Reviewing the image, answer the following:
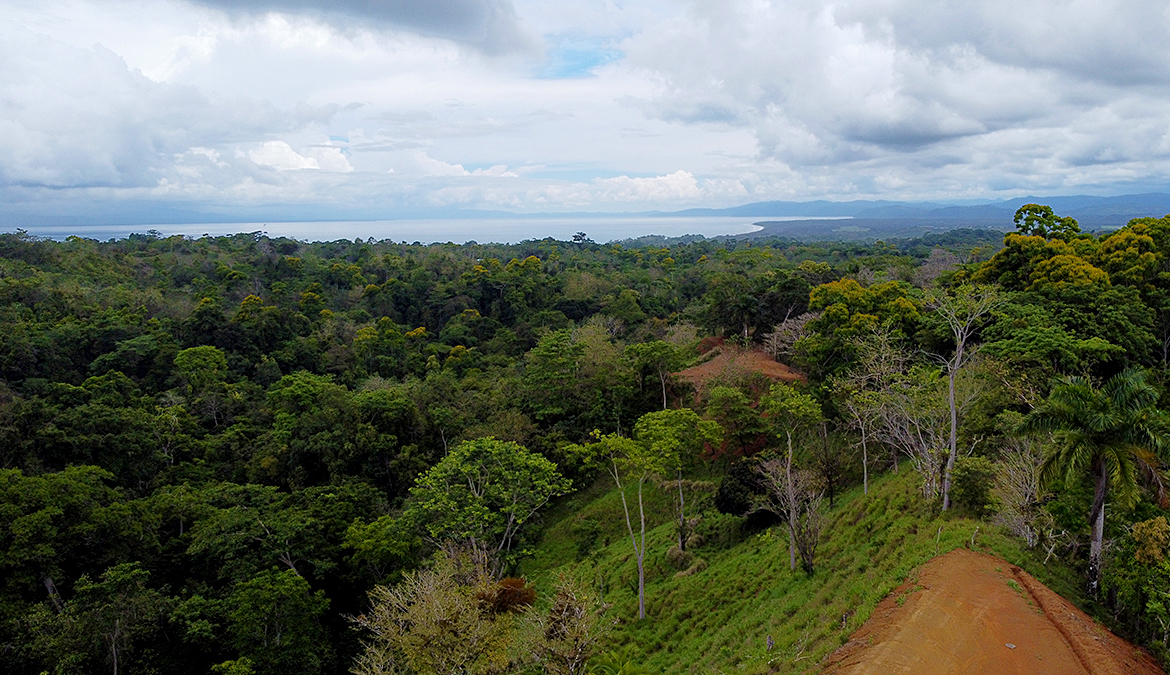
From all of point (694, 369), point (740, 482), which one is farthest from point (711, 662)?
point (694, 369)

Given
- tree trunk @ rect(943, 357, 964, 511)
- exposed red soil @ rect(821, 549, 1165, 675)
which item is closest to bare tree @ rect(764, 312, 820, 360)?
tree trunk @ rect(943, 357, 964, 511)

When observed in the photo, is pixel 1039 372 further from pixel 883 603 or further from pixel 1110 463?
pixel 883 603

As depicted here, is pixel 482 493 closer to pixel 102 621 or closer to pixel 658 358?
pixel 102 621

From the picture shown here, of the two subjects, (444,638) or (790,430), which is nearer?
(444,638)

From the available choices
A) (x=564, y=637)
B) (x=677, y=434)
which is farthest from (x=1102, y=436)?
(x=564, y=637)

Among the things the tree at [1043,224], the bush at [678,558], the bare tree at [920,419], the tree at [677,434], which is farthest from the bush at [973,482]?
the tree at [1043,224]
